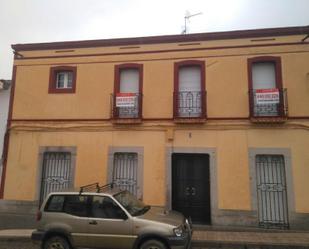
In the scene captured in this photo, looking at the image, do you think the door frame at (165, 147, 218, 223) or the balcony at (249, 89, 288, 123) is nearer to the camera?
the balcony at (249, 89, 288, 123)

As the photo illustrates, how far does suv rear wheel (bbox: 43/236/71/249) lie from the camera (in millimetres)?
7473

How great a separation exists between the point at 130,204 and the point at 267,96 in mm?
6060

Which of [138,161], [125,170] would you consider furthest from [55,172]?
[138,161]

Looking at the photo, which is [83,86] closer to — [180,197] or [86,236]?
[180,197]

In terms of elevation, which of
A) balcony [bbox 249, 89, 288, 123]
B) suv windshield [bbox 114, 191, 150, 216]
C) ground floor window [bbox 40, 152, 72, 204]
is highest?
balcony [bbox 249, 89, 288, 123]

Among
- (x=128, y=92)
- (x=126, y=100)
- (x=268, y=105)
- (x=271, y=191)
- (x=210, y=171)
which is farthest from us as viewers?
(x=128, y=92)

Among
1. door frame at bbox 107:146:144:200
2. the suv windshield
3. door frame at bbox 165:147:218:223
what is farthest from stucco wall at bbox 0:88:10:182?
the suv windshield

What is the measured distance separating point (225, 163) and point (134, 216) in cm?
474

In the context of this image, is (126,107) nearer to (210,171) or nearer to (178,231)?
(210,171)

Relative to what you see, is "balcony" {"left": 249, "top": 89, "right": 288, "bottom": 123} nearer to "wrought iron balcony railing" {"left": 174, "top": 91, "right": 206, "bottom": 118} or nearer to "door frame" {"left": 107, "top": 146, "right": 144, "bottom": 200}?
"wrought iron balcony railing" {"left": 174, "top": 91, "right": 206, "bottom": 118}

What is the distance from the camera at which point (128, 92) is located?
1205 centimetres

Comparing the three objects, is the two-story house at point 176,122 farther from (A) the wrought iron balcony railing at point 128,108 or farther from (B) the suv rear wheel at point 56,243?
(B) the suv rear wheel at point 56,243

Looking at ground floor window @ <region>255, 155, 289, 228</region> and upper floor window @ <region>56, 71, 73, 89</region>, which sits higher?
upper floor window @ <region>56, 71, 73, 89</region>

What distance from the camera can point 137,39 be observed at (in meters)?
12.1
